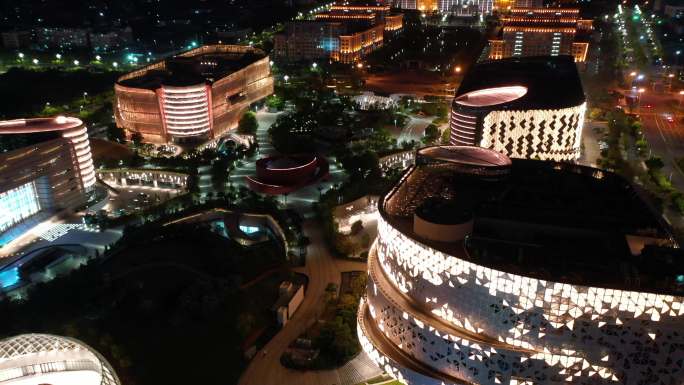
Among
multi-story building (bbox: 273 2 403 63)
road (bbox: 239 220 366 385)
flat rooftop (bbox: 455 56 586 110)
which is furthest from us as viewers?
multi-story building (bbox: 273 2 403 63)

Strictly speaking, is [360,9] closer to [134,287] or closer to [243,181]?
[243,181]

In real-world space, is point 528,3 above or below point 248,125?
above

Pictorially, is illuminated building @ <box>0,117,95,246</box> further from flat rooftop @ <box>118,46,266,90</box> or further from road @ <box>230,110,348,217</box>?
flat rooftop @ <box>118,46,266,90</box>

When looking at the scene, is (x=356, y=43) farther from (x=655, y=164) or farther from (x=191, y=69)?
(x=655, y=164)

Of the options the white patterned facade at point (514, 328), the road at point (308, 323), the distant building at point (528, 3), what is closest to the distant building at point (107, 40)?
the distant building at point (528, 3)

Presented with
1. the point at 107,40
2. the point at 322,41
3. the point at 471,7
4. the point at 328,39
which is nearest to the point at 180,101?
the point at 328,39

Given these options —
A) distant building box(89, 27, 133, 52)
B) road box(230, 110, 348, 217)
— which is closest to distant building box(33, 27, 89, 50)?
distant building box(89, 27, 133, 52)
